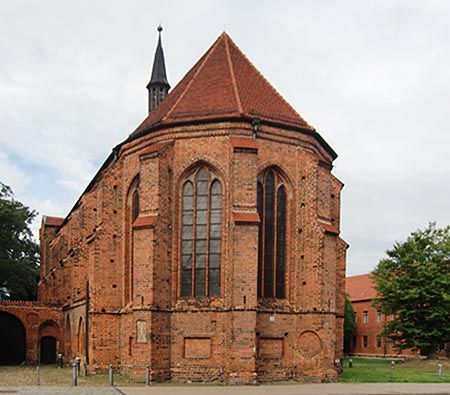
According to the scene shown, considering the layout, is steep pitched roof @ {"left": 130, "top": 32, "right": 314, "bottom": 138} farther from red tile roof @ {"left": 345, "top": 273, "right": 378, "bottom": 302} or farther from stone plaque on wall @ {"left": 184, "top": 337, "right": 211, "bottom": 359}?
red tile roof @ {"left": 345, "top": 273, "right": 378, "bottom": 302}

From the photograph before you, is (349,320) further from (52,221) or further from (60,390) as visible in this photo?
(60,390)

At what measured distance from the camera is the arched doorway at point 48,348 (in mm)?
36562

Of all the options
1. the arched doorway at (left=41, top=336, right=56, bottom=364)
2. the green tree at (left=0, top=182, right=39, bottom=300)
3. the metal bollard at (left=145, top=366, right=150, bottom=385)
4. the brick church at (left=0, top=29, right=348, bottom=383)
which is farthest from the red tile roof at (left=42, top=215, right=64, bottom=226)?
the metal bollard at (left=145, top=366, right=150, bottom=385)

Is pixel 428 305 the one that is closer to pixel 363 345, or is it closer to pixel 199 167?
pixel 199 167

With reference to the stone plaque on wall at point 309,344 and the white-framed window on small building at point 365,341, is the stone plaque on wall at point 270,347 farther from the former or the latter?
the white-framed window on small building at point 365,341

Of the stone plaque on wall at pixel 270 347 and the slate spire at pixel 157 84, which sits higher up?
the slate spire at pixel 157 84

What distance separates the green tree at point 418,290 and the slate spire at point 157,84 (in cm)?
1834

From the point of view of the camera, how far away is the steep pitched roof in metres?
22.6

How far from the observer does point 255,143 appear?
21719 mm

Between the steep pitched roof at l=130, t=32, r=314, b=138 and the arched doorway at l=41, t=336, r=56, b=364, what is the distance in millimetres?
18091

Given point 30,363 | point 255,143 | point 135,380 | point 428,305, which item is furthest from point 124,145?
point 428,305

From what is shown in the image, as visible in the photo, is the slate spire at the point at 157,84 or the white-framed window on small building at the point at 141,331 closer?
the white-framed window on small building at the point at 141,331

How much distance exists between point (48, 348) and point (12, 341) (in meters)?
2.51

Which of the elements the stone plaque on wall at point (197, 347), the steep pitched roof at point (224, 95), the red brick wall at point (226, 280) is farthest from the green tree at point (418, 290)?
the stone plaque on wall at point (197, 347)
